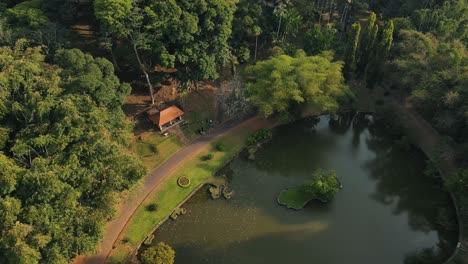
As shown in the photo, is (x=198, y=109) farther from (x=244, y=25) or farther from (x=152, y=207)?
(x=152, y=207)

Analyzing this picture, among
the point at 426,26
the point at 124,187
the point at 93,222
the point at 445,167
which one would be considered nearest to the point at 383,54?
the point at 426,26

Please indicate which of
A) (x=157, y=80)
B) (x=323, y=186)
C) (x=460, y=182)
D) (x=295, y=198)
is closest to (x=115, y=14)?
(x=157, y=80)

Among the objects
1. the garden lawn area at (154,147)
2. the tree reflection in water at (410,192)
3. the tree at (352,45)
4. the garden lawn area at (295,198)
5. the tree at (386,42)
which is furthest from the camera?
the tree at (352,45)

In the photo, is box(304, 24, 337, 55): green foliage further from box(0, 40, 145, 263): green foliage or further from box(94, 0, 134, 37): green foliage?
box(0, 40, 145, 263): green foliage

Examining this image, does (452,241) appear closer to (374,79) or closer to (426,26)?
(374,79)

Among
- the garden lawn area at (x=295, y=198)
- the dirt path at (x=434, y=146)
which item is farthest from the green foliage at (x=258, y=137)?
the dirt path at (x=434, y=146)

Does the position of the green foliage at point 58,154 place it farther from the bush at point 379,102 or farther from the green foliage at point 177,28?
the bush at point 379,102
